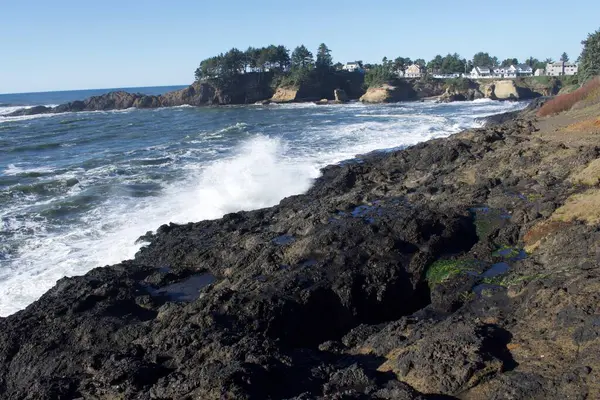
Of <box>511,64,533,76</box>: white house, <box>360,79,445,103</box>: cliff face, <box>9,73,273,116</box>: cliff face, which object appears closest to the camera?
<box>360,79,445,103</box>: cliff face

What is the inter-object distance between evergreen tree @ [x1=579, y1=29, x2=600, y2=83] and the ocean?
14.6 m

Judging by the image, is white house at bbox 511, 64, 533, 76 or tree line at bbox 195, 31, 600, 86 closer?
tree line at bbox 195, 31, 600, 86

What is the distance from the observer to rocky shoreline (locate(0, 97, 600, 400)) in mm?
7176

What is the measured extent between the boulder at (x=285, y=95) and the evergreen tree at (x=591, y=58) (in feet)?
152

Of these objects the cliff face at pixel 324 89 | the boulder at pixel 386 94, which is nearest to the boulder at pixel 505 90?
the boulder at pixel 386 94

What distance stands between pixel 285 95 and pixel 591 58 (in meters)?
50.5

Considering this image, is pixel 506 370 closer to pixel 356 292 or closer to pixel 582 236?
pixel 356 292

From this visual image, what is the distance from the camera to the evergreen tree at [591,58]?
1949 inches

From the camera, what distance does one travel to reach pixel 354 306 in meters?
10.6

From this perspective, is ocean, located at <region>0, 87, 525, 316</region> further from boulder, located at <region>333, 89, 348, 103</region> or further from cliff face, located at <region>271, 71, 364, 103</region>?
cliff face, located at <region>271, 71, 364, 103</region>

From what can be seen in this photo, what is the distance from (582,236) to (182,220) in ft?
44.7

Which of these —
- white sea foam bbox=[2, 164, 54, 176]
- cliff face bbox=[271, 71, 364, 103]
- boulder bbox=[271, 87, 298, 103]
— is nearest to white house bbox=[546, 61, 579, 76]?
cliff face bbox=[271, 71, 364, 103]

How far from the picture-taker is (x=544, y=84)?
89.8m

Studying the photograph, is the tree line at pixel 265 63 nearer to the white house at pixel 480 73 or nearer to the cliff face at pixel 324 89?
the cliff face at pixel 324 89
